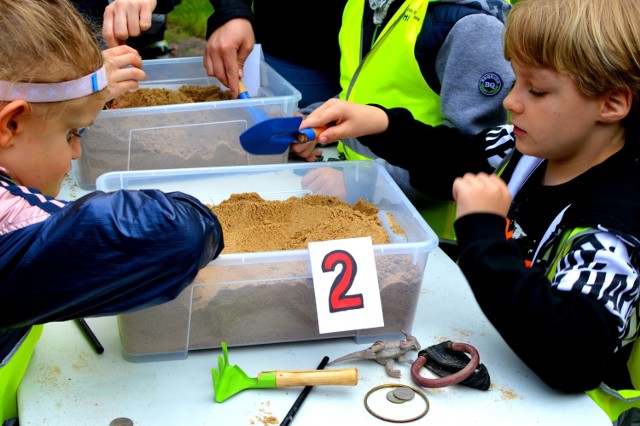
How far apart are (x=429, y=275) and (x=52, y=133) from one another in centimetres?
Result: 68

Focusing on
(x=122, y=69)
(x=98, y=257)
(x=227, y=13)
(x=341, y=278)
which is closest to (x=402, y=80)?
(x=227, y=13)

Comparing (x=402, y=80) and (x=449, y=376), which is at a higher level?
(x=402, y=80)

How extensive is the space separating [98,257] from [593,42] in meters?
0.75

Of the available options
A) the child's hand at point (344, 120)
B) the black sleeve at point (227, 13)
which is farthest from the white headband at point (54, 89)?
the black sleeve at point (227, 13)

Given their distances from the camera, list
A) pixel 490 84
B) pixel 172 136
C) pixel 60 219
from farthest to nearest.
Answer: pixel 172 136 < pixel 490 84 < pixel 60 219

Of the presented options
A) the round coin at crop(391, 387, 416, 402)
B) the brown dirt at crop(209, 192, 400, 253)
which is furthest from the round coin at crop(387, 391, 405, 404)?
the brown dirt at crop(209, 192, 400, 253)

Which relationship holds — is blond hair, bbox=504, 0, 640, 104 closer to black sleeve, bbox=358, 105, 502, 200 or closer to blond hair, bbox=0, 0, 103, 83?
black sleeve, bbox=358, 105, 502, 200

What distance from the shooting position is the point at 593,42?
38.9 inches

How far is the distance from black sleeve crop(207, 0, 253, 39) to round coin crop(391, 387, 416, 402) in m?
1.13

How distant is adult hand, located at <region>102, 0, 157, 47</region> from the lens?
155cm

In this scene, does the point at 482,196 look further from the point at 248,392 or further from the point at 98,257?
the point at 98,257

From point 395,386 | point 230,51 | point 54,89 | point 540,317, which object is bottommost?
point 395,386

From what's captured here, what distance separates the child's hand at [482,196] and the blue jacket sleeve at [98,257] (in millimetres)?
396

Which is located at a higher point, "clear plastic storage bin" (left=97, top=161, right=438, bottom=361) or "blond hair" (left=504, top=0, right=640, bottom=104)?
"blond hair" (left=504, top=0, right=640, bottom=104)
